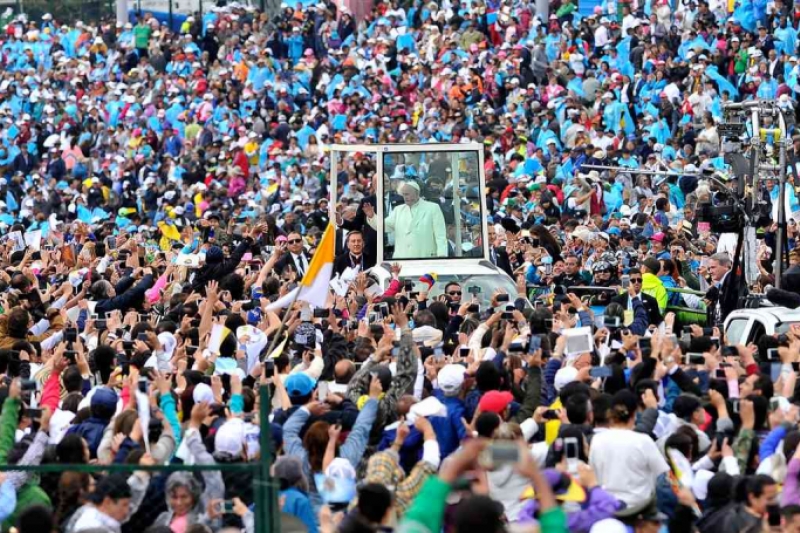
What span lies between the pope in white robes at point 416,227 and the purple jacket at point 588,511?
1060 centimetres

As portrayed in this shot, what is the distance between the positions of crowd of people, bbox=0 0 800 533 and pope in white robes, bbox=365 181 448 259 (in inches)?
1.1

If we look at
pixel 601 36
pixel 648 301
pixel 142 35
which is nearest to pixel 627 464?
pixel 648 301

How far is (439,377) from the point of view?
11898 mm

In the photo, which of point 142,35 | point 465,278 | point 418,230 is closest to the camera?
point 465,278

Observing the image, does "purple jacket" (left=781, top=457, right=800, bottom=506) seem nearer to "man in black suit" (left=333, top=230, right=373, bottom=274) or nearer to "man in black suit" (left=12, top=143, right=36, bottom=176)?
"man in black suit" (left=333, top=230, right=373, bottom=274)

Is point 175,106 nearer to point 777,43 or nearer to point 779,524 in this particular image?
point 777,43

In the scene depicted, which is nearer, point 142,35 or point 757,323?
point 757,323

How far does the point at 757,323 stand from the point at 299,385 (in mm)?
4631

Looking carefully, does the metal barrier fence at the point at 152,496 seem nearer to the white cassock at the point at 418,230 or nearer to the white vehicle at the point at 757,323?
the white vehicle at the point at 757,323

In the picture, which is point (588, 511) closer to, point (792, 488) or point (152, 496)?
point (792, 488)

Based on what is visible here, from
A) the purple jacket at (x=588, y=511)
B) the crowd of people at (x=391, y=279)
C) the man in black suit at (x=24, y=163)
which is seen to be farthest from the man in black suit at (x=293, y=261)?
the man in black suit at (x=24, y=163)

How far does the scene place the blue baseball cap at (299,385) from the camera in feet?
38.9

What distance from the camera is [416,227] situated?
799 inches

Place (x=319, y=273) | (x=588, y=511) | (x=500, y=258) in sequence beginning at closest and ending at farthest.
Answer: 1. (x=588, y=511)
2. (x=319, y=273)
3. (x=500, y=258)
